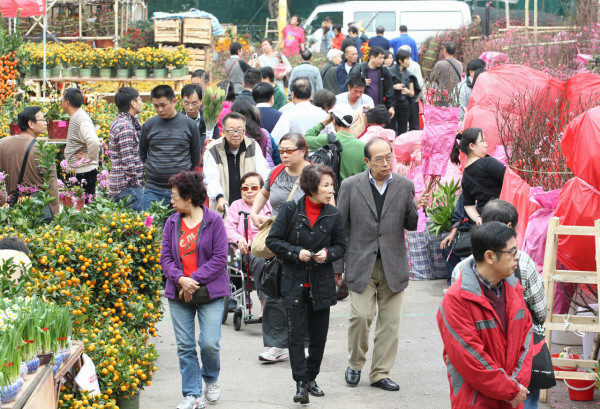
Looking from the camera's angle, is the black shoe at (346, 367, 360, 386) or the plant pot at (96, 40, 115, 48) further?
the plant pot at (96, 40, 115, 48)

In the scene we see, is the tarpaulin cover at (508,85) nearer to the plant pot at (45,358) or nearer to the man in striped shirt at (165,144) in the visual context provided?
the man in striped shirt at (165,144)

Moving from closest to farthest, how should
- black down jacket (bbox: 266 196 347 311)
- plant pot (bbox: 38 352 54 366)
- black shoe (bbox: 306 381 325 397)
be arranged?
1. plant pot (bbox: 38 352 54 366)
2. black down jacket (bbox: 266 196 347 311)
3. black shoe (bbox: 306 381 325 397)

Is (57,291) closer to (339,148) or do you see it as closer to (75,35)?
Result: (339,148)

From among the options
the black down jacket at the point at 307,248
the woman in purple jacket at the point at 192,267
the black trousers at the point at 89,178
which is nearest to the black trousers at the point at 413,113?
the black trousers at the point at 89,178

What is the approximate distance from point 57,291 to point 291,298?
1619 millimetres

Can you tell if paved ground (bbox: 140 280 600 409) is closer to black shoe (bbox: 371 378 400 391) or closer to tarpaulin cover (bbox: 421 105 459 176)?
black shoe (bbox: 371 378 400 391)

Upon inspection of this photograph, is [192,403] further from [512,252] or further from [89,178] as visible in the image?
[89,178]

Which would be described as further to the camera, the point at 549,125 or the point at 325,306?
the point at 549,125

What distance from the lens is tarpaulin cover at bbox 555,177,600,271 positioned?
654 cm

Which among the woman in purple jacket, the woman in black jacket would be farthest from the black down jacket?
the woman in purple jacket

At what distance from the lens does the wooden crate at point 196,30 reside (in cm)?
2209

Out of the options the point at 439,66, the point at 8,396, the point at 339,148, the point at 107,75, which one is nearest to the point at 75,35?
the point at 107,75

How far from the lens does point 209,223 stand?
250 inches

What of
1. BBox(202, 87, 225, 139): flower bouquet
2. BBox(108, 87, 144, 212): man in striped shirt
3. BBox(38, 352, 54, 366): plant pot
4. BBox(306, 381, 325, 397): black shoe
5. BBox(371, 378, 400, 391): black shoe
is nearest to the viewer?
BBox(38, 352, 54, 366): plant pot
